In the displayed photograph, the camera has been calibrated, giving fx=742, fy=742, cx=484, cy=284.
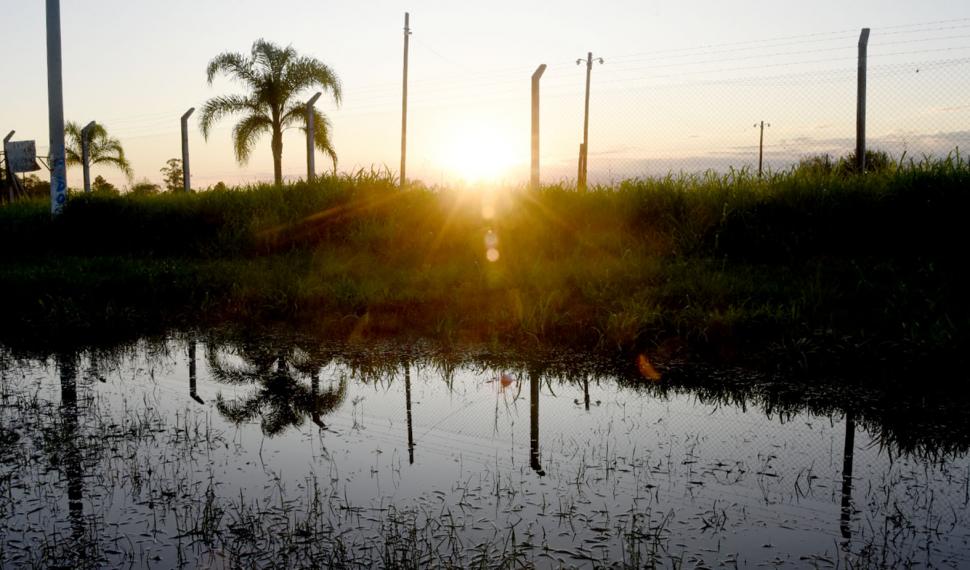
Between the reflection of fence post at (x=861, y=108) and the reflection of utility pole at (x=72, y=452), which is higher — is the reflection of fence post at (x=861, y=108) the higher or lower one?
the higher one

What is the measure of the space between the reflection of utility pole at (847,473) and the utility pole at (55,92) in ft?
41.3

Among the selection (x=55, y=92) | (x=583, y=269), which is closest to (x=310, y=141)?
(x=55, y=92)

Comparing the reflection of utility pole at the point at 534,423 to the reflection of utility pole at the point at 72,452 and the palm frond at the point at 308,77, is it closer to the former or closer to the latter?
the reflection of utility pole at the point at 72,452

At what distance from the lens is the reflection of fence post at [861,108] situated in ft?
30.9

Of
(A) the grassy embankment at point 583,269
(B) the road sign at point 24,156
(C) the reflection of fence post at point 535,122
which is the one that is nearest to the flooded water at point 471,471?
(A) the grassy embankment at point 583,269

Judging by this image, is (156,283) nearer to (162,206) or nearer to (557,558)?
(162,206)

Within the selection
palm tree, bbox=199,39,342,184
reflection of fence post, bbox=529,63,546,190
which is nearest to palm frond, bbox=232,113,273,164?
palm tree, bbox=199,39,342,184

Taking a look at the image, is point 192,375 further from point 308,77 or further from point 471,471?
point 308,77

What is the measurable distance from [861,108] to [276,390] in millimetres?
8159

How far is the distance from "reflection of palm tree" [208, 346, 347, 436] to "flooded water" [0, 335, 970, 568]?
3 centimetres

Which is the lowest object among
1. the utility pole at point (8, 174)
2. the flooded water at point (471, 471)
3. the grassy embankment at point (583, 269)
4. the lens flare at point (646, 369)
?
the flooded water at point (471, 471)

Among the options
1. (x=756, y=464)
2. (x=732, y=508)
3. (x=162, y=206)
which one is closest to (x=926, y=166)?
(x=756, y=464)

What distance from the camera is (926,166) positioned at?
8359mm

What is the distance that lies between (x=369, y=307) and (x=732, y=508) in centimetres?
493
